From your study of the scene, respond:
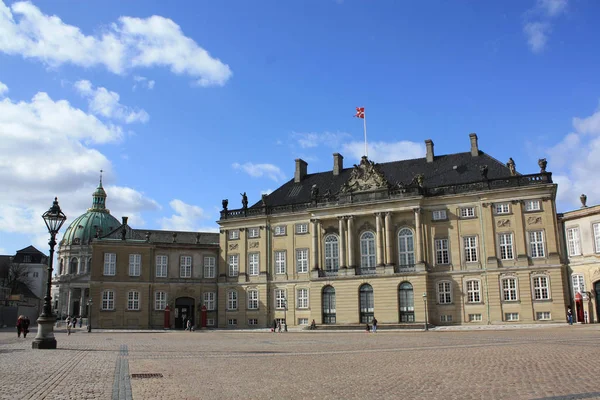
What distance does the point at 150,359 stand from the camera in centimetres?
2050

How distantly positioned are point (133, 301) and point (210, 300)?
824cm

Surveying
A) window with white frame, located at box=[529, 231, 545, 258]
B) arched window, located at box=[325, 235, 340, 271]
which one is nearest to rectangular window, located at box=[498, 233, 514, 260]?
window with white frame, located at box=[529, 231, 545, 258]

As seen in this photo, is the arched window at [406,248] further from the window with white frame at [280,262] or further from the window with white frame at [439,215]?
the window with white frame at [280,262]

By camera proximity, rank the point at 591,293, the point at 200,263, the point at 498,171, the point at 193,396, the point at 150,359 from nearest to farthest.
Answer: the point at 193,396 → the point at 150,359 → the point at 591,293 → the point at 498,171 → the point at 200,263

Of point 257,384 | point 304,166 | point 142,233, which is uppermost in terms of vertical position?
point 304,166

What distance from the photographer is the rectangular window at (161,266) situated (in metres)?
62.8

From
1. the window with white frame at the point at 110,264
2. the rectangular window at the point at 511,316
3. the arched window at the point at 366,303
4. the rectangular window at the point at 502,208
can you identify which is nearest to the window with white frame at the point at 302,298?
the arched window at the point at 366,303

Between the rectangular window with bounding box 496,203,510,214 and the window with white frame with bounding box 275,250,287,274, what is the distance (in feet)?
72.5

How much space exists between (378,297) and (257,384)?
40.9m

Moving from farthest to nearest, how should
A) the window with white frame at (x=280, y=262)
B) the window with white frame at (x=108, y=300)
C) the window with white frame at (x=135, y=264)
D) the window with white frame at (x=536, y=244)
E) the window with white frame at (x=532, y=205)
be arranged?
the window with white frame at (x=135, y=264) < the window with white frame at (x=108, y=300) < the window with white frame at (x=280, y=262) < the window with white frame at (x=532, y=205) < the window with white frame at (x=536, y=244)

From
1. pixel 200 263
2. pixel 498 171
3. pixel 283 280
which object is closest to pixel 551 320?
pixel 498 171

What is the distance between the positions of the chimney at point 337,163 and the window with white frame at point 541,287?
2433cm

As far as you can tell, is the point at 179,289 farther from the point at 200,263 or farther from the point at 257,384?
the point at 257,384

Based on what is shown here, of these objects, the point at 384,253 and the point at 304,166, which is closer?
the point at 384,253
